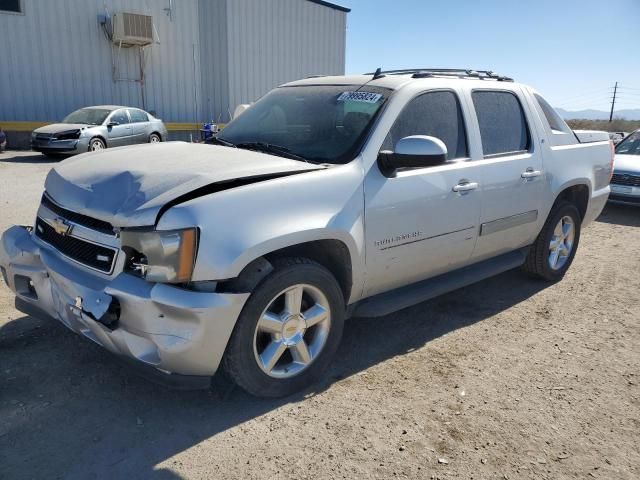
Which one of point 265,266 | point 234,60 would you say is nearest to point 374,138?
point 265,266

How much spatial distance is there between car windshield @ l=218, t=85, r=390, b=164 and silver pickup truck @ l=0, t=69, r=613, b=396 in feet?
0.05

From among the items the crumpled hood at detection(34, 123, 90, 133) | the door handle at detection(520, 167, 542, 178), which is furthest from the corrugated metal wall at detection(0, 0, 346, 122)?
the door handle at detection(520, 167, 542, 178)

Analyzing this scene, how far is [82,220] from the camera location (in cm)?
289

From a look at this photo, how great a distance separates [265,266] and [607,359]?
264 cm

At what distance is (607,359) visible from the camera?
12.3 ft

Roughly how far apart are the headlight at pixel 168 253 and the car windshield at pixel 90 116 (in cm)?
1439

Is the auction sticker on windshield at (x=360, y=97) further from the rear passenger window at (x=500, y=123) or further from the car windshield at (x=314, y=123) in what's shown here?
the rear passenger window at (x=500, y=123)

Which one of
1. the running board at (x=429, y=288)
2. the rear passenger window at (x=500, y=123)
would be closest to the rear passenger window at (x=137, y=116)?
the rear passenger window at (x=500, y=123)

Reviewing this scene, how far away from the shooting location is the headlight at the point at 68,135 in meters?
14.5

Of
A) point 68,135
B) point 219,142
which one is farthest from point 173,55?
point 219,142

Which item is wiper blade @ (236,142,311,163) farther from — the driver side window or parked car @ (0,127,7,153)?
parked car @ (0,127,7,153)

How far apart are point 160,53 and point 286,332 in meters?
20.9

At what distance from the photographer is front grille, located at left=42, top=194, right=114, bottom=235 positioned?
2.74 m

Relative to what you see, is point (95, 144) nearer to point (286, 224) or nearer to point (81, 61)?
point (81, 61)
